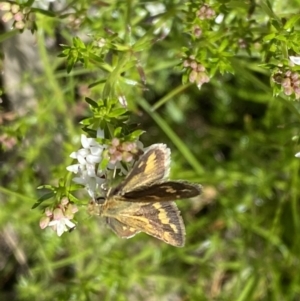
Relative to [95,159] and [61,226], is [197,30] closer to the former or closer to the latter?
[95,159]

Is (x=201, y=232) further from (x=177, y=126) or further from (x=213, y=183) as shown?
(x=177, y=126)

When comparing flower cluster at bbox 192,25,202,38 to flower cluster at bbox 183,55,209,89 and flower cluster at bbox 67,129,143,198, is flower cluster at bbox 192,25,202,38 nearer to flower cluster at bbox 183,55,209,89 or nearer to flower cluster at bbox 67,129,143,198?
flower cluster at bbox 183,55,209,89

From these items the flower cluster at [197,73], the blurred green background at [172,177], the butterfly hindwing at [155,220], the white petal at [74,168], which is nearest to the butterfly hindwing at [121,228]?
the butterfly hindwing at [155,220]

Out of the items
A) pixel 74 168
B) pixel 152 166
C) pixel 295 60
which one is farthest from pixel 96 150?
pixel 295 60

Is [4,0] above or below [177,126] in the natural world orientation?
above

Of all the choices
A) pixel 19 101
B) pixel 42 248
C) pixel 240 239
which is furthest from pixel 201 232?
pixel 19 101

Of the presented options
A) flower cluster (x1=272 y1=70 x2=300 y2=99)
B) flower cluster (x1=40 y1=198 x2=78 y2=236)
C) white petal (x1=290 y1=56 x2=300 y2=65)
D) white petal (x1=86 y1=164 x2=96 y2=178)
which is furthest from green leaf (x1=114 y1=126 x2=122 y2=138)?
white petal (x1=290 y1=56 x2=300 y2=65)
